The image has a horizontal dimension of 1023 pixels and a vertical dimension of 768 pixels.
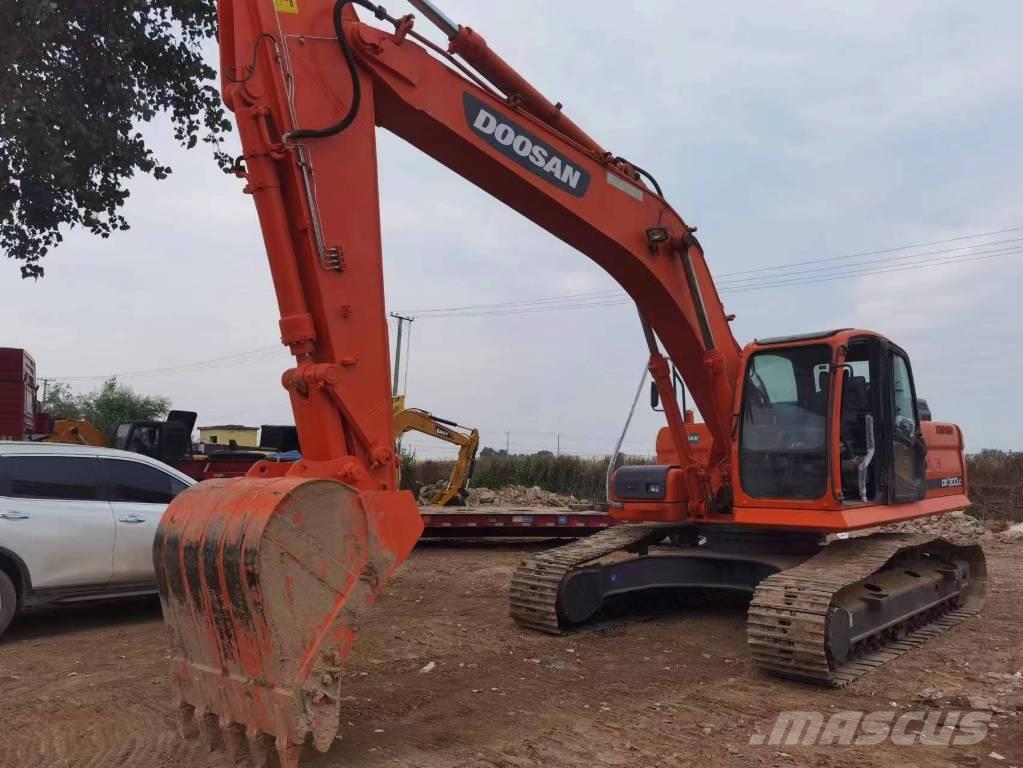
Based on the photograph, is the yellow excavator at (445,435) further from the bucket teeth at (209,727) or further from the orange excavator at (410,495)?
the bucket teeth at (209,727)

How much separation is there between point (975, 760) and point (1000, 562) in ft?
31.7

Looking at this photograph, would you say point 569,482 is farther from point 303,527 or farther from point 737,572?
point 303,527

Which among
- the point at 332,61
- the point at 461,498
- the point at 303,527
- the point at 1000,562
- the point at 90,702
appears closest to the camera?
the point at 303,527

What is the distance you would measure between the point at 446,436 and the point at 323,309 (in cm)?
1330

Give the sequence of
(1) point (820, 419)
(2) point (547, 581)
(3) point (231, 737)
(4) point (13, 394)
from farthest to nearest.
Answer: (4) point (13, 394) → (2) point (547, 581) → (1) point (820, 419) → (3) point (231, 737)

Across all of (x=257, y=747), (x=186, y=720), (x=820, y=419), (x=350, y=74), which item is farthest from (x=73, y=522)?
(x=820, y=419)

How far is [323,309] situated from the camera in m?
4.60

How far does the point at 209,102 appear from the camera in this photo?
1133 centimetres

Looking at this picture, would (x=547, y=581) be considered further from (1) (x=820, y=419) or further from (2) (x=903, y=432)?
(2) (x=903, y=432)

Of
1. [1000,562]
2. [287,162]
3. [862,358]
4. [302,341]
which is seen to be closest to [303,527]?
[302,341]

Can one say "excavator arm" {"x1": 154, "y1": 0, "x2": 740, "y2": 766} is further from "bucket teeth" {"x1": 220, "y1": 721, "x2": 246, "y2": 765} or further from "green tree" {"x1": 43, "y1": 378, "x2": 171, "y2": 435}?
"green tree" {"x1": 43, "y1": 378, "x2": 171, "y2": 435}

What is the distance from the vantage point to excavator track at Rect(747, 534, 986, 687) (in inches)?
223

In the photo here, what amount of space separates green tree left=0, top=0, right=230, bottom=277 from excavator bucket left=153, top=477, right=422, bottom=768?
22.5 ft

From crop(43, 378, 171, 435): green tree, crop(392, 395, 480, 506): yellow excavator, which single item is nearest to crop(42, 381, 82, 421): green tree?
crop(43, 378, 171, 435): green tree
